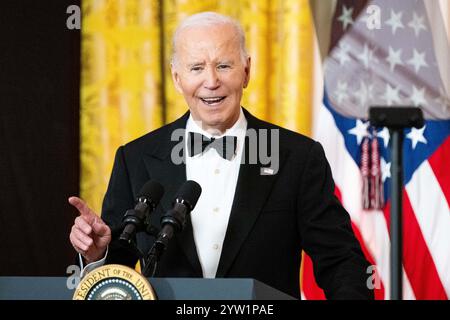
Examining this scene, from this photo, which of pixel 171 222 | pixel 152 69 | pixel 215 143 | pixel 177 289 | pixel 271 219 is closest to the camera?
pixel 177 289

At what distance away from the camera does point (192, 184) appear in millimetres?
1942

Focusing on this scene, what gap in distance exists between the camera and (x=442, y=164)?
367cm

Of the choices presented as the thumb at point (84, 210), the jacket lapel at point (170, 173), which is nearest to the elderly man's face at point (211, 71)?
the jacket lapel at point (170, 173)

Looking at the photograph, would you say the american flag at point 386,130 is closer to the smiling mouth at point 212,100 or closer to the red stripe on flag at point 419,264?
the red stripe on flag at point 419,264

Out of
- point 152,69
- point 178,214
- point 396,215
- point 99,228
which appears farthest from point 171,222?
point 152,69

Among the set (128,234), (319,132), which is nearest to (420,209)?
(319,132)

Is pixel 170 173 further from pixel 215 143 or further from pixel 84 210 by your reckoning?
pixel 84 210

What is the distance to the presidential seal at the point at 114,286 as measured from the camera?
1.54 m

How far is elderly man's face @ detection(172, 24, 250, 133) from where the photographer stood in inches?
93.4

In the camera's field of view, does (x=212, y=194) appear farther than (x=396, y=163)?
Yes

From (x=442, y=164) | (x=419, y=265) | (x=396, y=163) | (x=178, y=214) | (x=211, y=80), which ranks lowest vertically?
(x=419, y=265)

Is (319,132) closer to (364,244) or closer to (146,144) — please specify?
(364,244)

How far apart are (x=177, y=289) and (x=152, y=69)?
235cm

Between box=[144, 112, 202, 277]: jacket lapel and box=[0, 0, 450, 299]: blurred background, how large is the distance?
1.31 m
